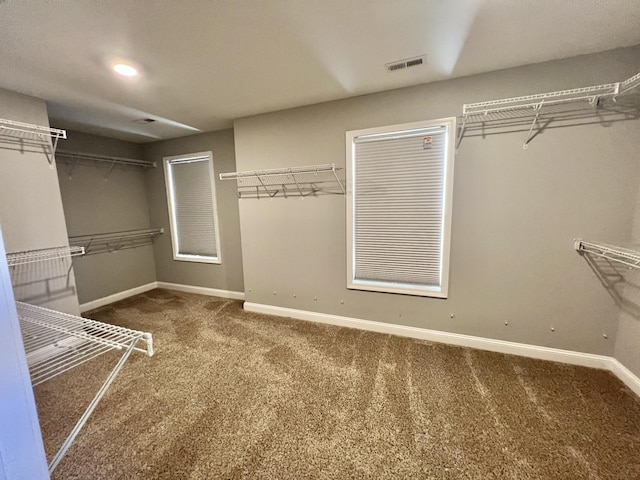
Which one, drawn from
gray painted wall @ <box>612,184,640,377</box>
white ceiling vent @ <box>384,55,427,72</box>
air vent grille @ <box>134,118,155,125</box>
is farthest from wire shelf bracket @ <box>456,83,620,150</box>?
air vent grille @ <box>134,118,155,125</box>

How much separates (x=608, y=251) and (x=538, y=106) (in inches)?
44.7

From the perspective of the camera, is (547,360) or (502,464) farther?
(547,360)

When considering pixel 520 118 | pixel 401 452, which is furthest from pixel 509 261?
pixel 401 452

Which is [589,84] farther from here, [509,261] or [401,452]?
[401,452]

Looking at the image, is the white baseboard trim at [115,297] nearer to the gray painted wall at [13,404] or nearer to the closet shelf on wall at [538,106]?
the gray painted wall at [13,404]

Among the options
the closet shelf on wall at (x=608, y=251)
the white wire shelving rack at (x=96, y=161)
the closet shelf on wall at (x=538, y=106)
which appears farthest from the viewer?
the white wire shelving rack at (x=96, y=161)

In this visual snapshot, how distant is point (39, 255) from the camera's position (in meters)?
2.26

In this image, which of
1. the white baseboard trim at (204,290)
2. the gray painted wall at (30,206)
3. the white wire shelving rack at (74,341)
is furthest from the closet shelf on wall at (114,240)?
the white wire shelving rack at (74,341)

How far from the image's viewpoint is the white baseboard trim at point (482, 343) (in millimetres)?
1965

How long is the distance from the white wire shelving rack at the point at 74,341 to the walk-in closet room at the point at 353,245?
Answer: 2 cm

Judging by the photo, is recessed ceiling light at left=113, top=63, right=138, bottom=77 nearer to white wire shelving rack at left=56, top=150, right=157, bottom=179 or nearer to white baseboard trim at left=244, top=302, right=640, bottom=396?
white wire shelving rack at left=56, top=150, right=157, bottom=179

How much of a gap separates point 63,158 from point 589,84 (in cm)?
531

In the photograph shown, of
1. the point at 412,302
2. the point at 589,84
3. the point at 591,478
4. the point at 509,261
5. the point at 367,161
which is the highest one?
the point at 589,84

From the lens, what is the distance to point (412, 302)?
8.38 feet
